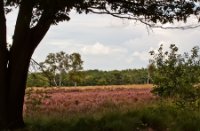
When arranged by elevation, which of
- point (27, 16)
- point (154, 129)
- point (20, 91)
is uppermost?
point (27, 16)

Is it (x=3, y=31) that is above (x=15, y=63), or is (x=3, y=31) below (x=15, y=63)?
above

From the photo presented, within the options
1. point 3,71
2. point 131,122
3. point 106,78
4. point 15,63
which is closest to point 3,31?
point 15,63

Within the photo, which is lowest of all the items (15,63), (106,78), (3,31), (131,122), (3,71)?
(131,122)

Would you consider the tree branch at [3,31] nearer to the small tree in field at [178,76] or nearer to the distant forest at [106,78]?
the small tree in field at [178,76]

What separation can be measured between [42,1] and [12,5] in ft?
8.38

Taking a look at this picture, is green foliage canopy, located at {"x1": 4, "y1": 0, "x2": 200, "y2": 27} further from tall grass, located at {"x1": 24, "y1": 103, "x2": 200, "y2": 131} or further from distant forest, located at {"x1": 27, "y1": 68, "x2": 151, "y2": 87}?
distant forest, located at {"x1": 27, "y1": 68, "x2": 151, "y2": 87}

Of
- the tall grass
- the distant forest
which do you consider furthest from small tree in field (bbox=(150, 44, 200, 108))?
the distant forest

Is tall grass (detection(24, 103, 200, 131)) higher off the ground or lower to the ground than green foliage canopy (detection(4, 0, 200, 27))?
lower

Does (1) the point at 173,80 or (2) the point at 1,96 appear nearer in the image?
(2) the point at 1,96

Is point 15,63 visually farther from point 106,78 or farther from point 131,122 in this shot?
point 106,78

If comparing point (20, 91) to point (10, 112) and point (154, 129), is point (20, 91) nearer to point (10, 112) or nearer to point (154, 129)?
point (10, 112)

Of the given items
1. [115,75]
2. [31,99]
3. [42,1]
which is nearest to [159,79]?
[31,99]

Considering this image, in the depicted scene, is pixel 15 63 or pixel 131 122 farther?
pixel 15 63

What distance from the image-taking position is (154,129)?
1514 centimetres
